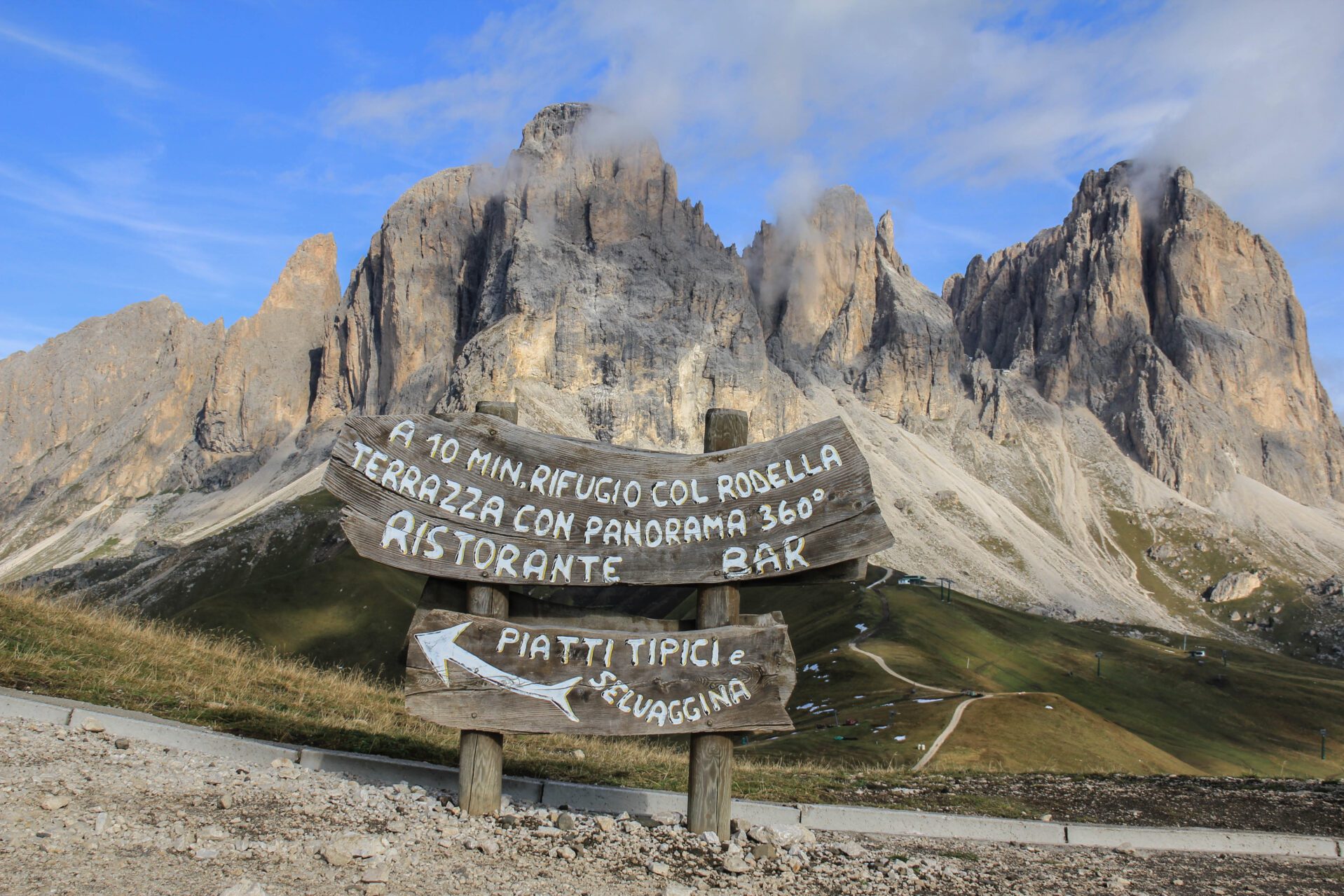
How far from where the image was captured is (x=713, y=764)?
32.8 feet

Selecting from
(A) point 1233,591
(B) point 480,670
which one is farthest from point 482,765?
(A) point 1233,591

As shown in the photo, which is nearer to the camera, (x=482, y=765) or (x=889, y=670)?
Answer: (x=482, y=765)

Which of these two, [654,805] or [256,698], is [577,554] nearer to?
[654,805]

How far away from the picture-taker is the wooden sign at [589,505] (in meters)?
10.4

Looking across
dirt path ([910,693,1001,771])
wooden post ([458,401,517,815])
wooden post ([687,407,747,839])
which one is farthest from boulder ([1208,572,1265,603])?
wooden post ([458,401,517,815])

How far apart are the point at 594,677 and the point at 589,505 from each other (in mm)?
1776

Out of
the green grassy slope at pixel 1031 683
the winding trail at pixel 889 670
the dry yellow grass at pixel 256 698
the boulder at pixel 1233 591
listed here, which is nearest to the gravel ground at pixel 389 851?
the dry yellow grass at pixel 256 698

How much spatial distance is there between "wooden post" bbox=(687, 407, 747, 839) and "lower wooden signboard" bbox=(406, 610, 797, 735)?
0.61 ft

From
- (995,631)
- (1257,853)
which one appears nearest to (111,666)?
(1257,853)

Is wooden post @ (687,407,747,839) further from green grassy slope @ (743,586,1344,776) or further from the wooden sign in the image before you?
green grassy slope @ (743,586,1344,776)

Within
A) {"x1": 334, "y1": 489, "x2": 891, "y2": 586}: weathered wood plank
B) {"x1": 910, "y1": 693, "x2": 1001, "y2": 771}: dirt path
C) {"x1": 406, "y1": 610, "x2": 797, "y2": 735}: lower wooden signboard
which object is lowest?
{"x1": 910, "y1": 693, "x2": 1001, "y2": 771}: dirt path

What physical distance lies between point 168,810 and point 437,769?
3271mm

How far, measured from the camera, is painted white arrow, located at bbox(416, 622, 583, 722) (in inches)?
401

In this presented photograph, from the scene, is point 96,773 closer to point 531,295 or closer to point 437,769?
point 437,769
